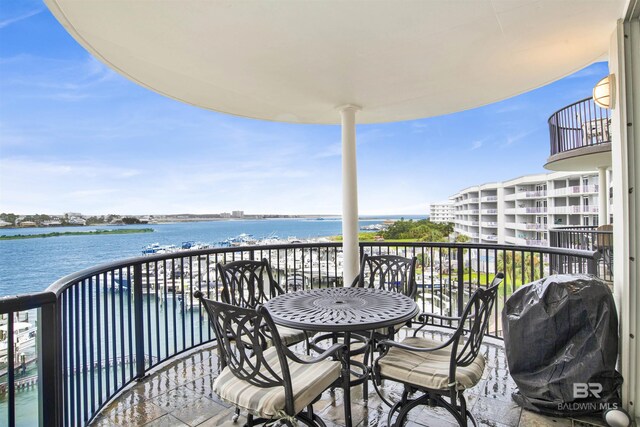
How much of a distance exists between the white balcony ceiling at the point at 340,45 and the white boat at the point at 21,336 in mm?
1987

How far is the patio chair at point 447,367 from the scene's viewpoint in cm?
172

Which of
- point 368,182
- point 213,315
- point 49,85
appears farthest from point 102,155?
point 213,315

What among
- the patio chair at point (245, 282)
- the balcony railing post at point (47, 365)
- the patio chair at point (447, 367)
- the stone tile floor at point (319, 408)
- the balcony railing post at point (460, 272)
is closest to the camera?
the balcony railing post at point (47, 365)

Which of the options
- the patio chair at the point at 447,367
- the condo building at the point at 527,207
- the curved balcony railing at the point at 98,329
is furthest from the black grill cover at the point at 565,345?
the condo building at the point at 527,207

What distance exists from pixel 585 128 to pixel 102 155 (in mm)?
28754

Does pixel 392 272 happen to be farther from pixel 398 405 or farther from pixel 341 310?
pixel 398 405

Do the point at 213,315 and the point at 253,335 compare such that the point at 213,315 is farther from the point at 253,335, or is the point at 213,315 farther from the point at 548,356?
the point at 548,356

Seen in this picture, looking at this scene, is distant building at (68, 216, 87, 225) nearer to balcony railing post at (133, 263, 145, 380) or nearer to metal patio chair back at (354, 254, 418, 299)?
balcony railing post at (133, 263, 145, 380)

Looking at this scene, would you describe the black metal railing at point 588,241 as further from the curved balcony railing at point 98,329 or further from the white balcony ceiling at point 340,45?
the white balcony ceiling at point 340,45

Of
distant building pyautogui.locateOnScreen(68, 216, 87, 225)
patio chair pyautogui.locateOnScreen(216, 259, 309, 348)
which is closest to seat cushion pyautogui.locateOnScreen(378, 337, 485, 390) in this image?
patio chair pyautogui.locateOnScreen(216, 259, 309, 348)

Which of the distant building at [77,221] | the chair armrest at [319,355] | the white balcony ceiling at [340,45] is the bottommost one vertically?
the chair armrest at [319,355]

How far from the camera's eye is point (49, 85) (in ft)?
63.7

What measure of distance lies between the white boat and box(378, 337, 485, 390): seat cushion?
1.90m

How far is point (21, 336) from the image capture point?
1.72 metres
